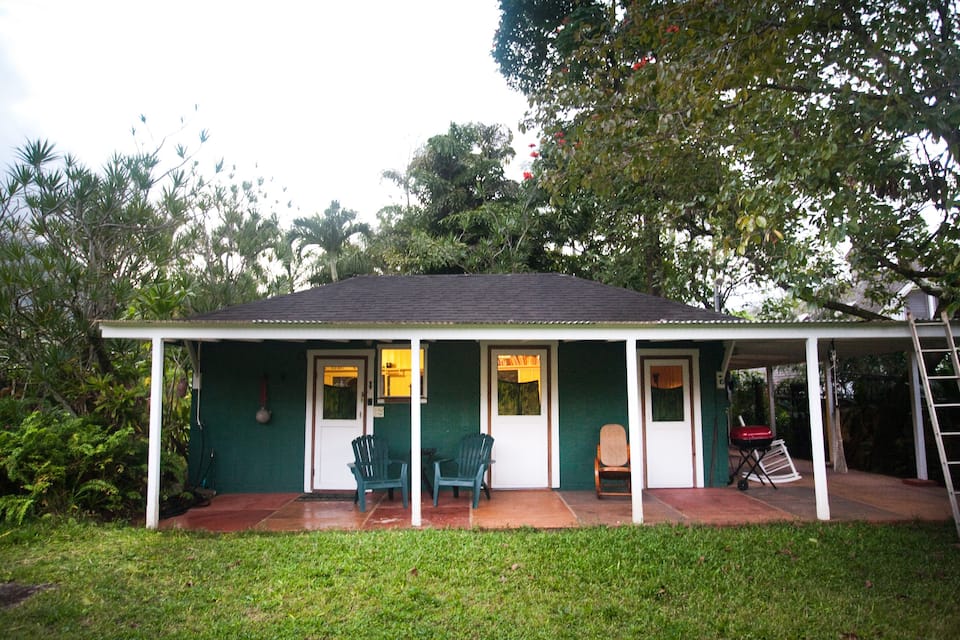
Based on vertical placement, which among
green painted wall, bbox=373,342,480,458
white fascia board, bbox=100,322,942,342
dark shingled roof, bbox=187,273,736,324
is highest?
dark shingled roof, bbox=187,273,736,324

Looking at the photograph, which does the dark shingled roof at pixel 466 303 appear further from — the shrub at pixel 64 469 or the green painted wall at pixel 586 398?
the shrub at pixel 64 469

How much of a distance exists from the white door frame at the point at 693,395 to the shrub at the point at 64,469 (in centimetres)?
655

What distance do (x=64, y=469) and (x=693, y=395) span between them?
7.85 metres

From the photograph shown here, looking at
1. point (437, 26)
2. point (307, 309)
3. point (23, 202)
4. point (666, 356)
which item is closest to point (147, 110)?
point (23, 202)

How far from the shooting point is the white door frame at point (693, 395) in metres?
8.15

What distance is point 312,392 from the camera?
8086 mm

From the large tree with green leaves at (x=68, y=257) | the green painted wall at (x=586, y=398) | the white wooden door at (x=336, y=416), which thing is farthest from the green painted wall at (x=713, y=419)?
the large tree with green leaves at (x=68, y=257)

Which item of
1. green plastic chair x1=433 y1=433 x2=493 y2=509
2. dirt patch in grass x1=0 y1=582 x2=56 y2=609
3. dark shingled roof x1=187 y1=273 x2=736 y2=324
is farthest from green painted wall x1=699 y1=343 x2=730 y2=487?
dirt patch in grass x1=0 y1=582 x2=56 y2=609

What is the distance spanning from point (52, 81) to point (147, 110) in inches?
172

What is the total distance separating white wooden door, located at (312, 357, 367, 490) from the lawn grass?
230 cm

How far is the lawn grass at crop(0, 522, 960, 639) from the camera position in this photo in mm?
3568

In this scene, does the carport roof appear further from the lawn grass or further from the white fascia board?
the lawn grass

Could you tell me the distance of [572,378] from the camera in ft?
26.9

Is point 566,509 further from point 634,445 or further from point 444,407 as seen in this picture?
point 444,407
